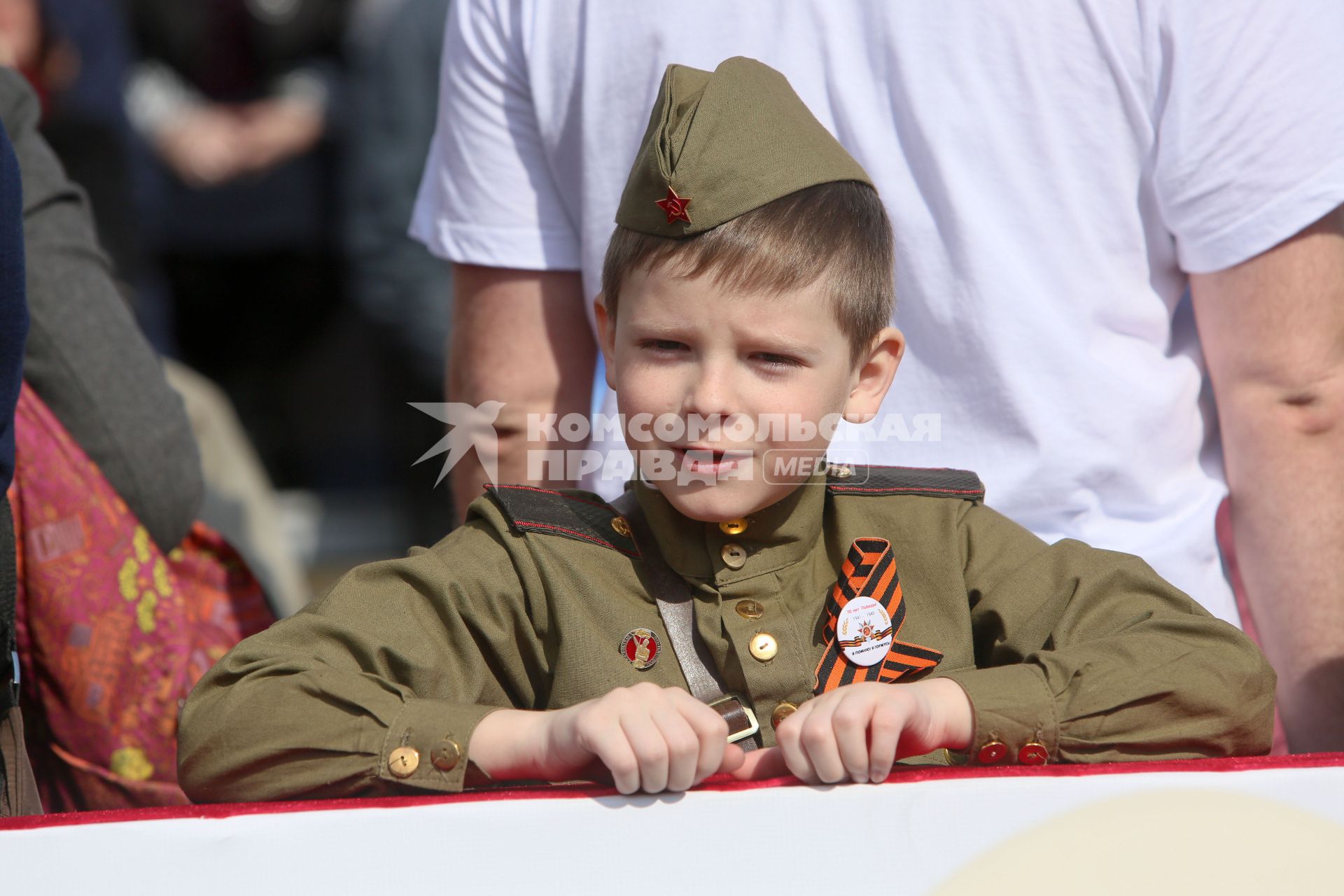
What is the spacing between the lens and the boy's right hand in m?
1.19

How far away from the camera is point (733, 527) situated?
1.54 m

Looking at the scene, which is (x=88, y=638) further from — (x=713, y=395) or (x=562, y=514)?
(x=713, y=395)

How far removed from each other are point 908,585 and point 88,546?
1.10 m

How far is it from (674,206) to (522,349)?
650 mm

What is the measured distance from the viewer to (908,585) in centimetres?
157

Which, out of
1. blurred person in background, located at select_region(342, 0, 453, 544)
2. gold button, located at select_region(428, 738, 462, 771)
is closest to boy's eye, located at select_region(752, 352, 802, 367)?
gold button, located at select_region(428, 738, 462, 771)

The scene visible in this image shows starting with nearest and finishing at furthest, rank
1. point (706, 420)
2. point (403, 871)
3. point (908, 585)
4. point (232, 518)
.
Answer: point (403, 871), point (706, 420), point (908, 585), point (232, 518)

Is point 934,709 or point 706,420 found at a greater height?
point 706,420

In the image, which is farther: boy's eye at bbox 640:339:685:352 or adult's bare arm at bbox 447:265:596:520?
adult's bare arm at bbox 447:265:596:520

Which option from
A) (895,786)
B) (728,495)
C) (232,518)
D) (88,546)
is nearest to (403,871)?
(895,786)

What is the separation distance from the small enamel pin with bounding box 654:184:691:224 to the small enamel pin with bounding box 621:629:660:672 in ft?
1.43

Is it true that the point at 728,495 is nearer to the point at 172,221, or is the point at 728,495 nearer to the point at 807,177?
the point at 807,177

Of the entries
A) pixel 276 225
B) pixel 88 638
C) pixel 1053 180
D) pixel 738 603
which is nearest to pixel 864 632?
pixel 738 603

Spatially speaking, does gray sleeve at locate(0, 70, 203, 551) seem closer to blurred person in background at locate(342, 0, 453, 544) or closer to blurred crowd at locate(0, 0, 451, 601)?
blurred crowd at locate(0, 0, 451, 601)
